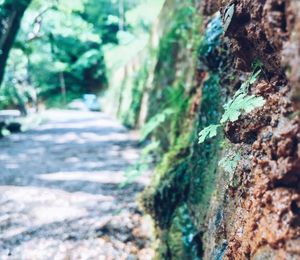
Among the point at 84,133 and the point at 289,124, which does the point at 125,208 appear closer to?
the point at 289,124

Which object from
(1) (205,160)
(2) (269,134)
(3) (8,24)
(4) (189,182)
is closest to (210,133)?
(2) (269,134)

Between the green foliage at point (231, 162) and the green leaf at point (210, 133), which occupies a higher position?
the green leaf at point (210, 133)

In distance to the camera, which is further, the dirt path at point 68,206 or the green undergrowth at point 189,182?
the dirt path at point 68,206

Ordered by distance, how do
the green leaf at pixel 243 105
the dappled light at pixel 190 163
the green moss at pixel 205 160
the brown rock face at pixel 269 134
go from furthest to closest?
Answer: 1. the green moss at pixel 205 160
2. the green leaf at pixel 243 105
3. the dappled light at pixel 190 163
4. the brown rock face at pixel 269 134

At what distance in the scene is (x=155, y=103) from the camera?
29.3ft

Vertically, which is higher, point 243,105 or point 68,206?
point 243,105

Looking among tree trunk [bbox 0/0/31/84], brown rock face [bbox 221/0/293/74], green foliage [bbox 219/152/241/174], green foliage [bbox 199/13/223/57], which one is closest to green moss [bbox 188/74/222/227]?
green foliage [bbox 199/13/223/57]

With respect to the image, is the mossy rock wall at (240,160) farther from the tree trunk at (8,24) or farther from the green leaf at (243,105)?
the tree trunk at (8,24)

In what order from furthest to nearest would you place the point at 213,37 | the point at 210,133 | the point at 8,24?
1. the point at 8,24
2. the point at 213,37
3. the point at 210,133

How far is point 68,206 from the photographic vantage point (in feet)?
16.1

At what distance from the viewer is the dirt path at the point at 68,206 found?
Result: 12.7 feet

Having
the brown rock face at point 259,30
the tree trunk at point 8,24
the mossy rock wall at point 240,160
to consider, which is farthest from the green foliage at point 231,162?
the tree trunk at point 8,24

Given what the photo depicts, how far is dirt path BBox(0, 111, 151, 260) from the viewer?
3879 mm

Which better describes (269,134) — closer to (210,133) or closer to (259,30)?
(210,133)
